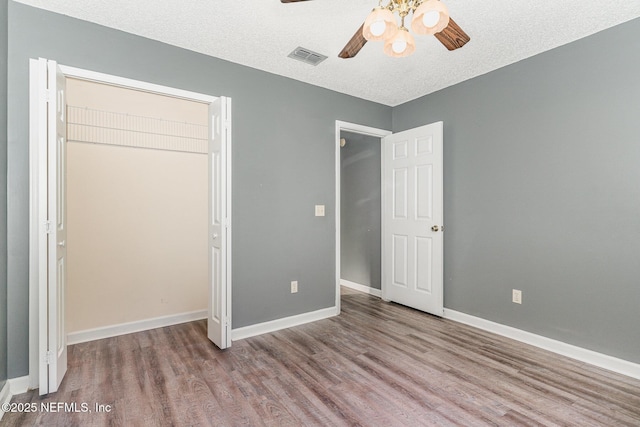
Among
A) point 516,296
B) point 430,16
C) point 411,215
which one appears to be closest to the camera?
point 430,16

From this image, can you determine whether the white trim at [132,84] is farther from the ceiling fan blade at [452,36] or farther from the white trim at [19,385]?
the white trim at [19,385]

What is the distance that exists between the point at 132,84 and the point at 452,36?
7.65ft

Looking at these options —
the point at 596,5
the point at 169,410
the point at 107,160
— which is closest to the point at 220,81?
the point at 107,160

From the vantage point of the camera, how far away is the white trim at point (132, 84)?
2316 millimetres

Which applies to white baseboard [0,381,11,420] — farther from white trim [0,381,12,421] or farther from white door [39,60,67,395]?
white door [39,60,67,395]

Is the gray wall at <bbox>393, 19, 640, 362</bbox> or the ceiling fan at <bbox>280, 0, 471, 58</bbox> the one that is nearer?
the ceiling fan at <bbox>280, 0, 471, 58</bbox>

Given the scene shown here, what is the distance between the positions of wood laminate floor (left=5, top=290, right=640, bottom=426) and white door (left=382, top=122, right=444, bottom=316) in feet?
2.24

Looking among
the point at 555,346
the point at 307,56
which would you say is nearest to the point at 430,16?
the point at 307,56

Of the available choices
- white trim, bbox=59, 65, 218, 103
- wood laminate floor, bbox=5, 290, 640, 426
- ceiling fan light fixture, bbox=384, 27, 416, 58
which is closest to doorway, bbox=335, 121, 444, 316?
Result: wood laminate floor, bbox=5, 290, 640, 426

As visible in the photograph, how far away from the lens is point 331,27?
243cm

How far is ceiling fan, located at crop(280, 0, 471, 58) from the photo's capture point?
1.50m

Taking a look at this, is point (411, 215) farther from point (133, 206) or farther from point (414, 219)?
point (133, 206)

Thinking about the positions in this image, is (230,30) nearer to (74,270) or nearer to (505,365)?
(74,270)

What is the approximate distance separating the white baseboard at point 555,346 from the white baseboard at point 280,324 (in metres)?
1.37
